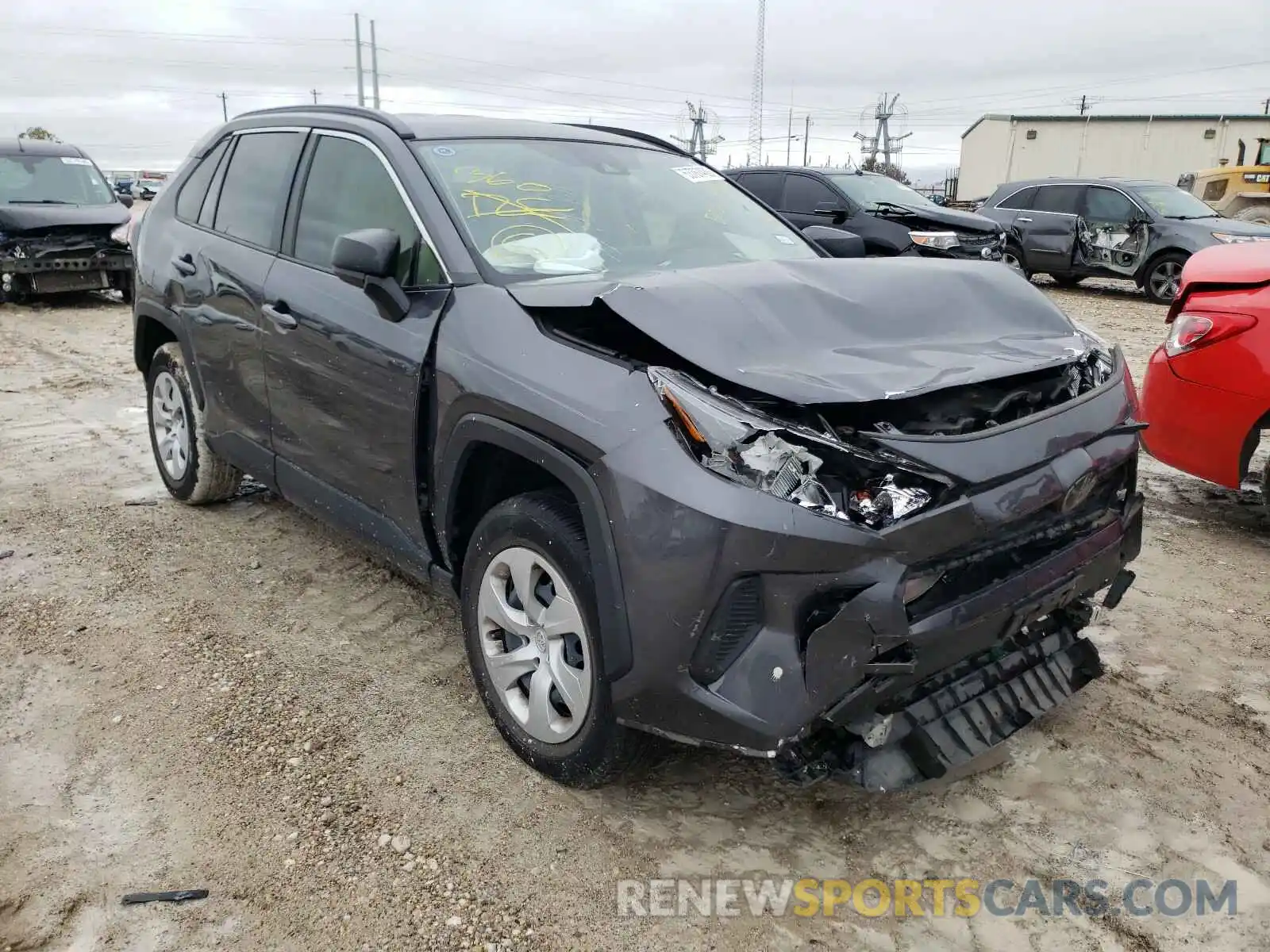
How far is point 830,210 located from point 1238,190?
11.7 m

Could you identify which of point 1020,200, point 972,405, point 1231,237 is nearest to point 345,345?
point 972,405

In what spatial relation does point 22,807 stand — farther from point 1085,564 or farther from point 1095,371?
point 1095,371

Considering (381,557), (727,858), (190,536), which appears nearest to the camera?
(727,858)

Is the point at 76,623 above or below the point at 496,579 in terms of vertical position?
below

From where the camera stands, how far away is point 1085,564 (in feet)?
8.54

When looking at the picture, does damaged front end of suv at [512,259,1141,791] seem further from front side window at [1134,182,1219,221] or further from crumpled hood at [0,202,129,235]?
front side window at [1134,182,1219,221]

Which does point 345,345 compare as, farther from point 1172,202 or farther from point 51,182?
point 1172,202

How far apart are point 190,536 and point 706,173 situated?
2921 millimetres

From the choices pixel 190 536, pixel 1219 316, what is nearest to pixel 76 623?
pixel 190 536

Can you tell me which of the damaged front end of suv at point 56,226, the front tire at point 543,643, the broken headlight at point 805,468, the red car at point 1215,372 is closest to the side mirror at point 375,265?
the front tire at point 543,643

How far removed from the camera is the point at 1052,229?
13883mm

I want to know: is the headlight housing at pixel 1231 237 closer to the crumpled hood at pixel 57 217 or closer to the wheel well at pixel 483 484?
the wheel well at pixel 483 484

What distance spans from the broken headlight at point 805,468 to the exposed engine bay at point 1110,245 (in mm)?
12941

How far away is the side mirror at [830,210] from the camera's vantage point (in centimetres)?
1110
